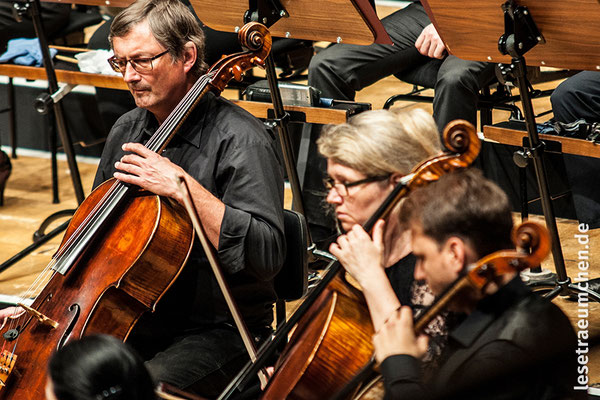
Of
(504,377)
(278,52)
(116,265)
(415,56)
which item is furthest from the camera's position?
(278,52)

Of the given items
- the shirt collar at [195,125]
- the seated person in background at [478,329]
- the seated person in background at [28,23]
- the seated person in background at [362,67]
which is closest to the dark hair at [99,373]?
the seated person in background at [478,329]

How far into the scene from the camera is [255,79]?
4086 mm

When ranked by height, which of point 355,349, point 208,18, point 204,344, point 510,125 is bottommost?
point 204,344

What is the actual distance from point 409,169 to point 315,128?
Answer: 1.88 meters

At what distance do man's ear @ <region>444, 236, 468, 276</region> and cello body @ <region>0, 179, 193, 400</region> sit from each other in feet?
2.83

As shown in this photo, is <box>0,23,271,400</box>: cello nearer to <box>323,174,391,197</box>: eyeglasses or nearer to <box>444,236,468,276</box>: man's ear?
<box>323,174,391,197</box>: eyeglasses

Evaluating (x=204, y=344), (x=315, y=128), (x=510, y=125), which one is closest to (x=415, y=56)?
(x=315, y=128)

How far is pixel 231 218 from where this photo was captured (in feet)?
7.01

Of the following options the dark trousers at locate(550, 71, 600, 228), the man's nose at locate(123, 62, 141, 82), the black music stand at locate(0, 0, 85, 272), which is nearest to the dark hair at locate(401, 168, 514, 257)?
the man's nose at locate(123, 62, 141, 82)

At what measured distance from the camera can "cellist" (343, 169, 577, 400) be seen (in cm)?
136

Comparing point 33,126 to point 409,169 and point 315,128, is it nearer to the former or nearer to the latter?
point 315,128

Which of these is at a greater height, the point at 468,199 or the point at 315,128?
the point at 468,199

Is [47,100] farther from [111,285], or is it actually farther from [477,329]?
[477,329]

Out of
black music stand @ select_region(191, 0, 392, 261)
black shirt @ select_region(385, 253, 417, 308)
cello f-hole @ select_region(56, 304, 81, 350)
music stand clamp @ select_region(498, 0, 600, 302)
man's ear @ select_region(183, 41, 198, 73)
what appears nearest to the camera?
black shirt @ select_region(385, 253, 417, 308)
